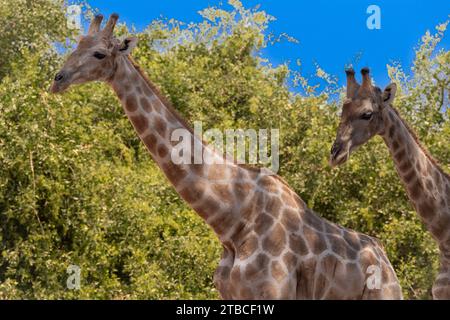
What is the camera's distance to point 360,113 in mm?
9398

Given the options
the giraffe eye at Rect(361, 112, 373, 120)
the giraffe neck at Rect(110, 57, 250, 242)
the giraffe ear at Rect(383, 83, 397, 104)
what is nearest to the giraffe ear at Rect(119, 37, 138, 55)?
the giraffe neck at Rect(110, 57, 250, 242)

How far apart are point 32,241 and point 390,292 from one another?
30.8ft

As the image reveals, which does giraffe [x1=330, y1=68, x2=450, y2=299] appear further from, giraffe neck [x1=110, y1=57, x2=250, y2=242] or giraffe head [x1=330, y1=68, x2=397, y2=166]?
giraffe neck [x1=110, y1=57, x2=250, y2=242]

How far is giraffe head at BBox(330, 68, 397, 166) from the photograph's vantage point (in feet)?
30.2

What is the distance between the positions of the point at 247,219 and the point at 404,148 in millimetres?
2126

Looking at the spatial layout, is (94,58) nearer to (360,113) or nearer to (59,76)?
(59,76)

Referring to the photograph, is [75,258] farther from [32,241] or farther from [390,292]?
[390,292]

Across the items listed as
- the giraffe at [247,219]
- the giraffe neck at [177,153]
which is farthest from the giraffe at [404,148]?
the giraffe neck at [177,153]

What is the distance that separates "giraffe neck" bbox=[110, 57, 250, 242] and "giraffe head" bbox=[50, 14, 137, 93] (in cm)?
12

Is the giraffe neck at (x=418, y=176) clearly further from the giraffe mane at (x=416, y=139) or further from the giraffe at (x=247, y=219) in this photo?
the giraffe at (x=247, y=219)

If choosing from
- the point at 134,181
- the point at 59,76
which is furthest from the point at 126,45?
the point at 134,181

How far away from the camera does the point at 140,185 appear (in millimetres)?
19406

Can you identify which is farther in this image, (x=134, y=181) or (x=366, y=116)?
(x=134, y=181)
